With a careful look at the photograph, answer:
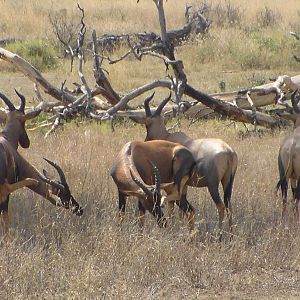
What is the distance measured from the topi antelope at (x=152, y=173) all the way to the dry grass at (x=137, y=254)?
0.98 ft

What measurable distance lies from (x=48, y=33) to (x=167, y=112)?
13.0 m

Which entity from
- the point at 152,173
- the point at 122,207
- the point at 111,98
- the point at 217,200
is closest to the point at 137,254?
the point at 122,207

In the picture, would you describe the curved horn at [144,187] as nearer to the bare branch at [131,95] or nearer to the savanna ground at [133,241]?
the savanna ground at [133,241]

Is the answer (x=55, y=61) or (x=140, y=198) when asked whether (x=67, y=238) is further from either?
(x=55, y=61)

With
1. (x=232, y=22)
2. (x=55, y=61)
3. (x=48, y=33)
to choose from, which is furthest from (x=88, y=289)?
(x=232, y=22)

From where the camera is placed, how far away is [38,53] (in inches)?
883

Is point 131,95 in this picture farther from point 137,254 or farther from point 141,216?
point 137,254

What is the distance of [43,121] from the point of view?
14.4 metres

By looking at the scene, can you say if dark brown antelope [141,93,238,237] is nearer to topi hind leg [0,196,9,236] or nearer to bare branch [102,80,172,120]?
topi hind leg [0,196,9,236]

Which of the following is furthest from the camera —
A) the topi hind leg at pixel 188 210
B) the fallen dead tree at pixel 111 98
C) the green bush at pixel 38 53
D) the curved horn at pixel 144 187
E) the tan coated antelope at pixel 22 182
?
the green bush at pixel 38 53

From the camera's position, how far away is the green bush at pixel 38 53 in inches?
864

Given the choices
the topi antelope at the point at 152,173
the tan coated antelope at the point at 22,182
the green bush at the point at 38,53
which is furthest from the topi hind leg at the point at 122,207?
the green bush at the point at 38,53

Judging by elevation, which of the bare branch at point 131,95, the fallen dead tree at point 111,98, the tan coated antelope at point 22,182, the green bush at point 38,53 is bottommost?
the green bush at point 38,53

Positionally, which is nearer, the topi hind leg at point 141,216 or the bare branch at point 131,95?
the topi hind leg at point 141,216
